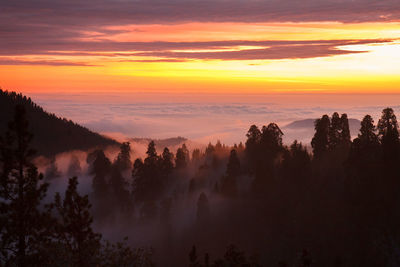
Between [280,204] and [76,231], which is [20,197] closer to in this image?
[76,231]

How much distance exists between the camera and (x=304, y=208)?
8469 centimetres

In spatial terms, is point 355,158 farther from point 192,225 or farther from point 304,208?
point 192,225

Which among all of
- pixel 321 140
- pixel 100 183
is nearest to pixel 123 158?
pixel 100 183

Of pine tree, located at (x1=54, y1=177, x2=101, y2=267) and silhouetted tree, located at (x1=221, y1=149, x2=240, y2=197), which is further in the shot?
silhouetted tree, located at (x1=221, y1=149, x2=240, y2=197)

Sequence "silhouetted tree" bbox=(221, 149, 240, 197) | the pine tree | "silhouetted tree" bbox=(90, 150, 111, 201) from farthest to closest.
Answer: "silhouetted tree" bbox=(90, 150, 111, 201) → "silhouetted tree" bbox=(221, 149, 240, 197) → the pine tree

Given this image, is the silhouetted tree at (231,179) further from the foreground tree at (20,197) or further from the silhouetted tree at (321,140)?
the foreground tree at (20,197)

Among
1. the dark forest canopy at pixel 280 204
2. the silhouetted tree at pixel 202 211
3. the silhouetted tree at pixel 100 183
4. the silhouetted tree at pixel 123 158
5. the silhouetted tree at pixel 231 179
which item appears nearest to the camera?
the dark forest canopy at pixel 280 204

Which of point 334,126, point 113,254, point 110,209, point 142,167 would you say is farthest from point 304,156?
point 113,254

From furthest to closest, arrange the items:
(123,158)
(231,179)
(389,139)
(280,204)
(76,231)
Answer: (123,158)
(231,179)
(280,204)
(389,139)
(76,231)

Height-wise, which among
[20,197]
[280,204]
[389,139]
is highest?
[389,139]

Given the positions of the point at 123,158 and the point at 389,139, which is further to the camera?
the point at 123,158

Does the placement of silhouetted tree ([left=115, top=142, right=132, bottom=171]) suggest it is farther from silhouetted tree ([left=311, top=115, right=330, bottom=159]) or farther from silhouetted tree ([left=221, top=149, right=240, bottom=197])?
silhouetted tree ([left=311, top=115, right=330, bottom=159])

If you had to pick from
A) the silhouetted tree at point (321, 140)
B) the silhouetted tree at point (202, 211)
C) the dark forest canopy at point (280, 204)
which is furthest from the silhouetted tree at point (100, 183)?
the silhouetted tree at point (321, 140)

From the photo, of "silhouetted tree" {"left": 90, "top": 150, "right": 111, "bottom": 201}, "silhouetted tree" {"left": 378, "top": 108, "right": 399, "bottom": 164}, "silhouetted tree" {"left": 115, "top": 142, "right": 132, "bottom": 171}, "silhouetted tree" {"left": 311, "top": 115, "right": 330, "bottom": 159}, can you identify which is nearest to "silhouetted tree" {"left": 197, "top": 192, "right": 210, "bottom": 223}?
"silhouetted tree" {"left": 311, "top": 115, "right": 330, "bottom": 159}
